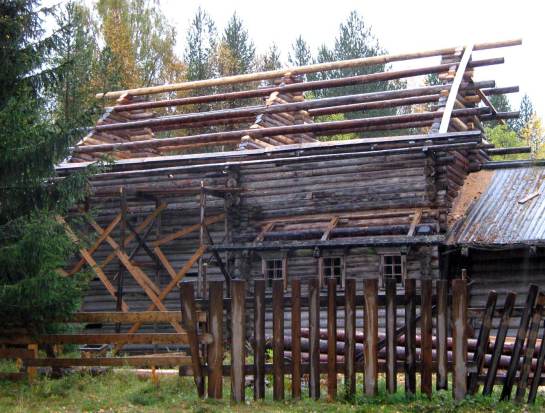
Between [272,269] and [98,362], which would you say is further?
[272,269]

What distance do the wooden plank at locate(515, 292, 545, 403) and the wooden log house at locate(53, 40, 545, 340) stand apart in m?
9.36

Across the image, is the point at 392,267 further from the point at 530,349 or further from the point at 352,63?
the point at 530,349

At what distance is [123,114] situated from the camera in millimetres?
28375

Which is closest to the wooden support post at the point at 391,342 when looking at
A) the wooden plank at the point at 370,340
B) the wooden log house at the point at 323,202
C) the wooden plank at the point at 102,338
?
the wooden plank at the point at 370,340

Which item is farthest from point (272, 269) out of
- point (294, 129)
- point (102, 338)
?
point (102, 338)

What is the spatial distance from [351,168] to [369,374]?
12228mm

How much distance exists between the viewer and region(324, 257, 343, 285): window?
2152cm

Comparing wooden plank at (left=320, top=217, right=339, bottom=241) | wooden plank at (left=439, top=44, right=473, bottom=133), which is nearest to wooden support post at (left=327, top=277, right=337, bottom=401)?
wooden plank at (left=320, top=217, right=339, bottom=241)

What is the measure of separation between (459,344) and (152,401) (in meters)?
3.86

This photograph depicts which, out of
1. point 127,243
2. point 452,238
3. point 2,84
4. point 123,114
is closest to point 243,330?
point 2,84

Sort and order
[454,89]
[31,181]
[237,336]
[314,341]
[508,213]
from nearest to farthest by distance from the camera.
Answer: [314,341], [237,336], [31,181], [508,213], [454,89]

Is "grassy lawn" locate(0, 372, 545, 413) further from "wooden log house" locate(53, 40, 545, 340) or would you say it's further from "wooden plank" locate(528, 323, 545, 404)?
"wooden log house" locate(53, 40, 545, 340)

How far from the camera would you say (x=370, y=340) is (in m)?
10.2

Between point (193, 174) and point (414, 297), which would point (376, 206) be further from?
point (414, 297)
